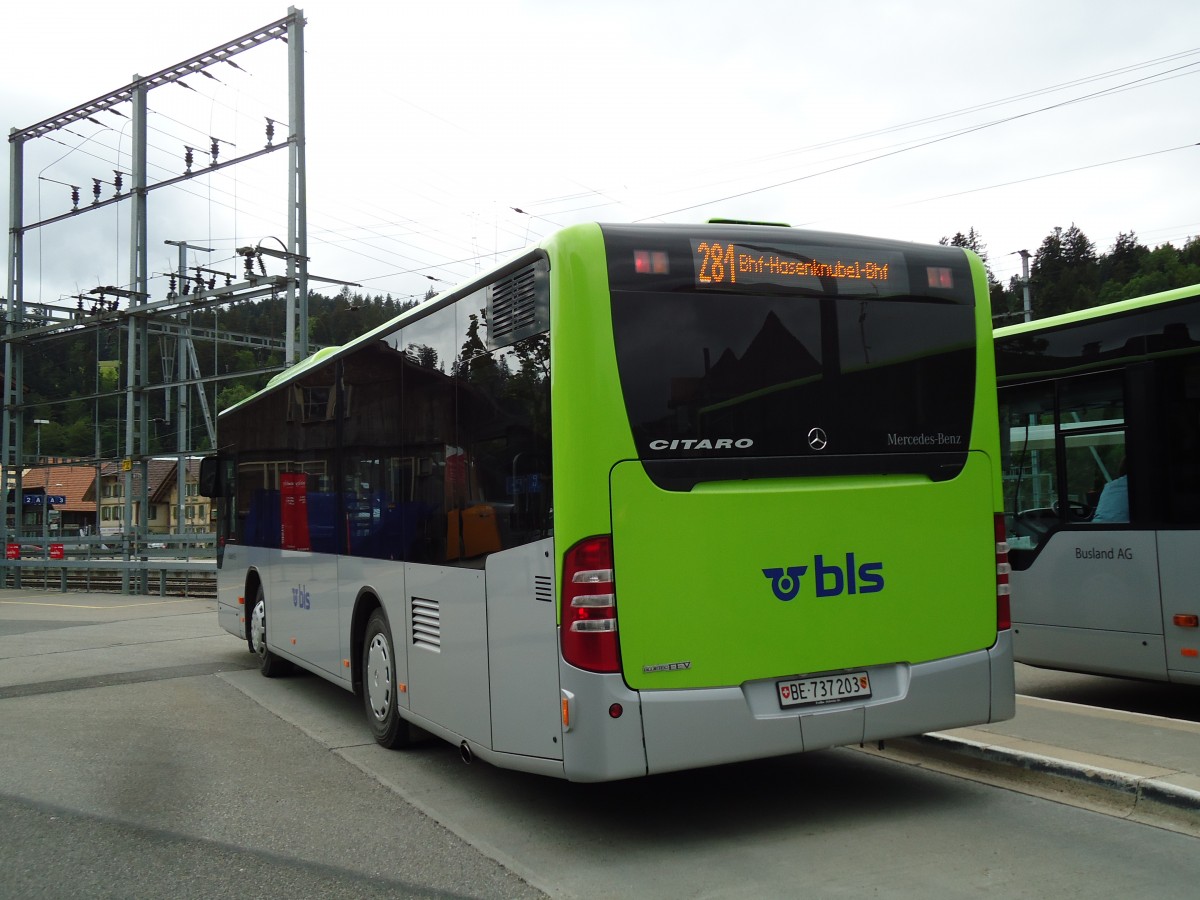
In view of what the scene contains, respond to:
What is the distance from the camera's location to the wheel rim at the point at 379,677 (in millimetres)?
7715

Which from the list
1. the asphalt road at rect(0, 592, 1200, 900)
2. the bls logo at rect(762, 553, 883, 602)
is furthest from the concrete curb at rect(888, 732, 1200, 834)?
the bls logo at rect(762, 553, 883, 602)

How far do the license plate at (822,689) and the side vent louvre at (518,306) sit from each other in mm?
2053

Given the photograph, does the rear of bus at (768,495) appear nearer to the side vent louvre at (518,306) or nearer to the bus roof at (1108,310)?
the side vent louvre at (518,306)

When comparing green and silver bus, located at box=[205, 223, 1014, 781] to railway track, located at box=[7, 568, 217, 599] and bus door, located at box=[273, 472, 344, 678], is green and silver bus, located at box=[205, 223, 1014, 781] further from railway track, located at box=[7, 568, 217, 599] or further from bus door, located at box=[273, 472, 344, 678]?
railway track, located at box=[7, 568, 217, 599]

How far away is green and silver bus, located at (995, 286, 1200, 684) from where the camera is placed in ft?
25.3

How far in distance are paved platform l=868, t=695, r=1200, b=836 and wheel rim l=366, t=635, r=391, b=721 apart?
3232 millimetres

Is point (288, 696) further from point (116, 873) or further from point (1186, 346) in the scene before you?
point (1186, 346)

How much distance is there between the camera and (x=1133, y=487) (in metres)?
8.03

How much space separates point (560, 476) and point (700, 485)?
0.66 m

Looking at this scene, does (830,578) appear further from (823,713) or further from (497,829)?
(497,829)

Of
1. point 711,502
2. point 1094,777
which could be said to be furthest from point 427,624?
point 1094,777

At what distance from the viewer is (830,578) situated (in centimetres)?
555

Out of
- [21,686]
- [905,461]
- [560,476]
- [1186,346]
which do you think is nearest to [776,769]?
[905,461]

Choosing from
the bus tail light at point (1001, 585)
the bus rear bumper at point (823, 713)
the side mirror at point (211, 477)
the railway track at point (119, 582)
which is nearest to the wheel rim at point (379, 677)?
the bus rear bumper at point (823, 713)
